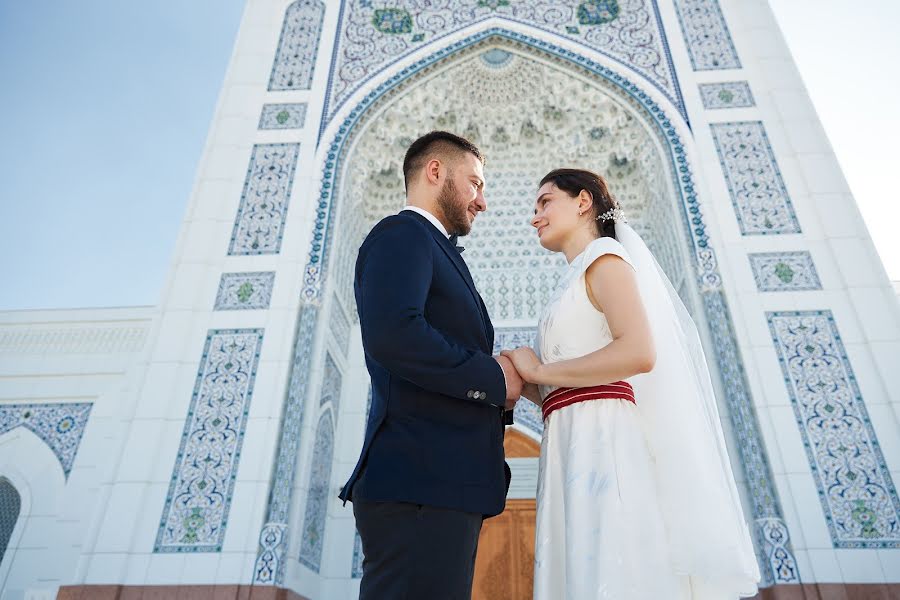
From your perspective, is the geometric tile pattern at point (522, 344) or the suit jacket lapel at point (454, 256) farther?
the geometric tile pattern at point (522, 344)

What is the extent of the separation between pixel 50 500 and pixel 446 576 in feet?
11.9

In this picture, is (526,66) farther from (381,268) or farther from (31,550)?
(31,550)

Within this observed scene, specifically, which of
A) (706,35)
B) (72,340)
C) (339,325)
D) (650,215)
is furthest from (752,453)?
(72,340)

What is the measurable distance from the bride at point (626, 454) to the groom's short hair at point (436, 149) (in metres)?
0.27

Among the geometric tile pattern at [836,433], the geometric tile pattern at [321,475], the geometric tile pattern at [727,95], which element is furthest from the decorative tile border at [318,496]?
the geometric tile pattern at [727,95]

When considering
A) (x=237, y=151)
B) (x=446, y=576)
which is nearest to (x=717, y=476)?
(x=446, y=576)

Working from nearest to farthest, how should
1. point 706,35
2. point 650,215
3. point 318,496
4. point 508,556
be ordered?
point 318,496 < point 508,556 < point 706,35 < point 650,215

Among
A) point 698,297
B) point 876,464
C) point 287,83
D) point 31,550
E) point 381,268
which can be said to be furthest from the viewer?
point 287,83

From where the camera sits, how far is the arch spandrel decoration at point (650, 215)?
8.23 feet

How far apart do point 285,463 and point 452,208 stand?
6.29ft

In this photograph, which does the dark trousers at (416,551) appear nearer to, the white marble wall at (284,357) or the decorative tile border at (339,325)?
the white marble wall at (284,357)

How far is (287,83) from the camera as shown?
3799 mm

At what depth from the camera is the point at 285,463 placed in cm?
274

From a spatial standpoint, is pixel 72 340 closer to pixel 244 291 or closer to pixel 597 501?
pixel 244 291
